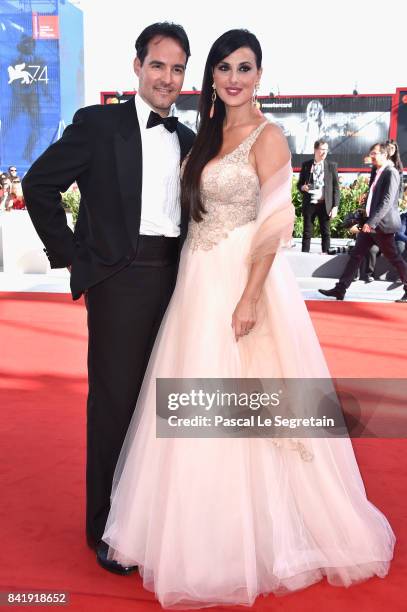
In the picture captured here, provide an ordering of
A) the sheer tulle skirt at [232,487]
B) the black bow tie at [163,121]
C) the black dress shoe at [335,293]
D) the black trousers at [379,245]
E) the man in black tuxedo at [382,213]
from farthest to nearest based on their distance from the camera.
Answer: the black dress shoe at [335,293] < the black trousers at [379,245] < the man in black tuxedo at [382,213] < the black bow tie at [163,121] < the sheer tulle skirt at [232,487]

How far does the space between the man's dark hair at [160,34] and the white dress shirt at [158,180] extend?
0.15 metres

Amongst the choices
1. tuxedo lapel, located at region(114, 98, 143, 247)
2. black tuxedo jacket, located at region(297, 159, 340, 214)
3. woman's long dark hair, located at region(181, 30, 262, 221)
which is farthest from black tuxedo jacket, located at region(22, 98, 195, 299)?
black tuxedo jacket, located at region(297, 159, 340, 214)

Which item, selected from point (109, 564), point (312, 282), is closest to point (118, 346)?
point (109, 564)

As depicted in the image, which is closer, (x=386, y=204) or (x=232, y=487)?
(x=232, y=487)

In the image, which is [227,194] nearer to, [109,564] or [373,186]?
[109,564]

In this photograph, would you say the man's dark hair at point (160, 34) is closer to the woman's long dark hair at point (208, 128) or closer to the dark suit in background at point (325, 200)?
the woman's long dark hair at point (208, 128)

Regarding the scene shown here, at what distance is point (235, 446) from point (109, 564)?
607mm

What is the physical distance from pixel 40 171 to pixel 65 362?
288 centimetres

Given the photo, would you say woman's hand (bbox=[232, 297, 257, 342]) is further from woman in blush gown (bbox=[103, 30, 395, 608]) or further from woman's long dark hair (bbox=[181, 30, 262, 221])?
woman's long dark hair (bbox=[181, 30, 262, 221])

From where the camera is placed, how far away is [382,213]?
6633 millimetres

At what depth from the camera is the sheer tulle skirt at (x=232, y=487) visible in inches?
79.0

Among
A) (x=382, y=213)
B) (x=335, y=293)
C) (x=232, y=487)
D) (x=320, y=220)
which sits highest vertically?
(x=382, y=213)

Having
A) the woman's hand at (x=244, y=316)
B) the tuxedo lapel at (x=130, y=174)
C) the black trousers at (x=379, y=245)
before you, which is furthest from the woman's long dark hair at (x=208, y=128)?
the black trousers at (x=379, y=245)

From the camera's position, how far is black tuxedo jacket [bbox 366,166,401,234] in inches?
261
